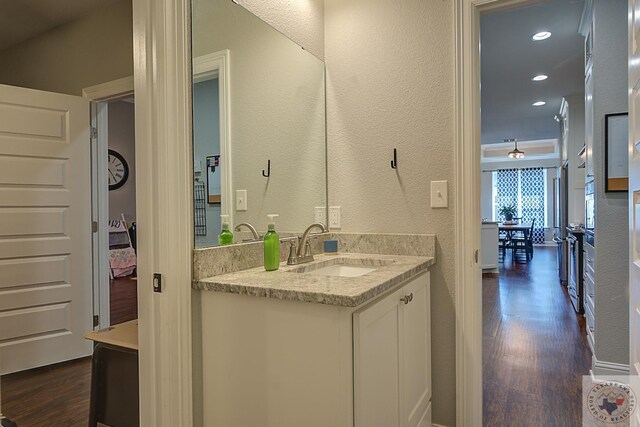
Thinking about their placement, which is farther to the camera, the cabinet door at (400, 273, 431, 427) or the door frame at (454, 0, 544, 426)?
the door frame at (454, 0, 544, 426)

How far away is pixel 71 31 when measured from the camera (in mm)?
3215

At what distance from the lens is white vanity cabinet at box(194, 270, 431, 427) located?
1.20 meters

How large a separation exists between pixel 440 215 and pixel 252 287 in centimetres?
104

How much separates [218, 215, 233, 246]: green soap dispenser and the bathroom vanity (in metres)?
0.14

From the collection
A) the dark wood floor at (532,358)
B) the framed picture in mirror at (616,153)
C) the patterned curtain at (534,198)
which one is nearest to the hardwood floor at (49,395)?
the dark wood floor at (532,358)

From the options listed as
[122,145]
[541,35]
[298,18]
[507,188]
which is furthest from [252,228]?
[507,188]

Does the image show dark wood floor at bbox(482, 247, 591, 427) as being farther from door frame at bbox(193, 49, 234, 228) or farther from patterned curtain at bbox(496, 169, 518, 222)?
patterned curtain at bbox(496, 169, 518, 222)

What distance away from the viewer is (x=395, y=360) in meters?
1.48

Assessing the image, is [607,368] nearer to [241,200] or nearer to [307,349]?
[307,349]

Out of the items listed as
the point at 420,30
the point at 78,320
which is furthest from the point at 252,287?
the point at 78,320

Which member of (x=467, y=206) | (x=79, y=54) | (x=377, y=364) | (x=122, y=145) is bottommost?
(x=377, y=364)

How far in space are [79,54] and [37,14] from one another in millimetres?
422

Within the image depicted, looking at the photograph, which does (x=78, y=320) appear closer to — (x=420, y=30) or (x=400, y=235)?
(x=400, y=235)

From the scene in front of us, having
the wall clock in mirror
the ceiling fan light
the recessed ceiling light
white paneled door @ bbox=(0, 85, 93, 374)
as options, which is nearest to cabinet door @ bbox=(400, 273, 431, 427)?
white paneled door @ bbox=(0, 85, 93, 374)
